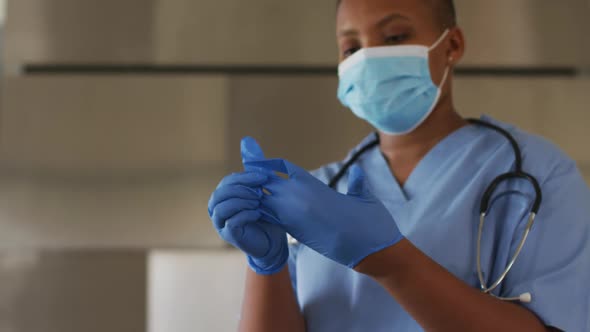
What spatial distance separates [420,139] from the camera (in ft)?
3.27

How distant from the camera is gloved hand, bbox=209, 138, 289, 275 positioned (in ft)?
2.35

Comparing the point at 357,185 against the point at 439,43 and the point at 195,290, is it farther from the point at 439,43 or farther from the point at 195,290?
the point at 195,290

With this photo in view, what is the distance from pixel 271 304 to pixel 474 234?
0.27m

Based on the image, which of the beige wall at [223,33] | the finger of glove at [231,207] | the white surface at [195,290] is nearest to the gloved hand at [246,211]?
the finger of glove at [231,207]

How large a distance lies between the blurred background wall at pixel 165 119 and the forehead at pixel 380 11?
2.48 feet

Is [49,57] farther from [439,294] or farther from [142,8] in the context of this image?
[439,294]

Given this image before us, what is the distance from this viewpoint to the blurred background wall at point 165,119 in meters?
1.68

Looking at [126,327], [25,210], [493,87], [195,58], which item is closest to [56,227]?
[25,210]

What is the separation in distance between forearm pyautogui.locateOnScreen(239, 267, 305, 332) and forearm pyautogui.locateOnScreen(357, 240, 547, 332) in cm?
20

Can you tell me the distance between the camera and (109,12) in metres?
1.75

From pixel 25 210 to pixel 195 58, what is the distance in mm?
560

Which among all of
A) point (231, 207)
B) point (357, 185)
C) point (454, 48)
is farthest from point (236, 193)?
point (454, 48)

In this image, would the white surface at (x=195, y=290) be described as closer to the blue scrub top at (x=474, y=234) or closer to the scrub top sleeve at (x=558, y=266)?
the blue scrub top at (x=474, y=234)

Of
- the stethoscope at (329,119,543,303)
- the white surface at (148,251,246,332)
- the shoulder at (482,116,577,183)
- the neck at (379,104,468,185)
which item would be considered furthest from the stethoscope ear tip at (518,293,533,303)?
the white surface at (148,251,246,332)
